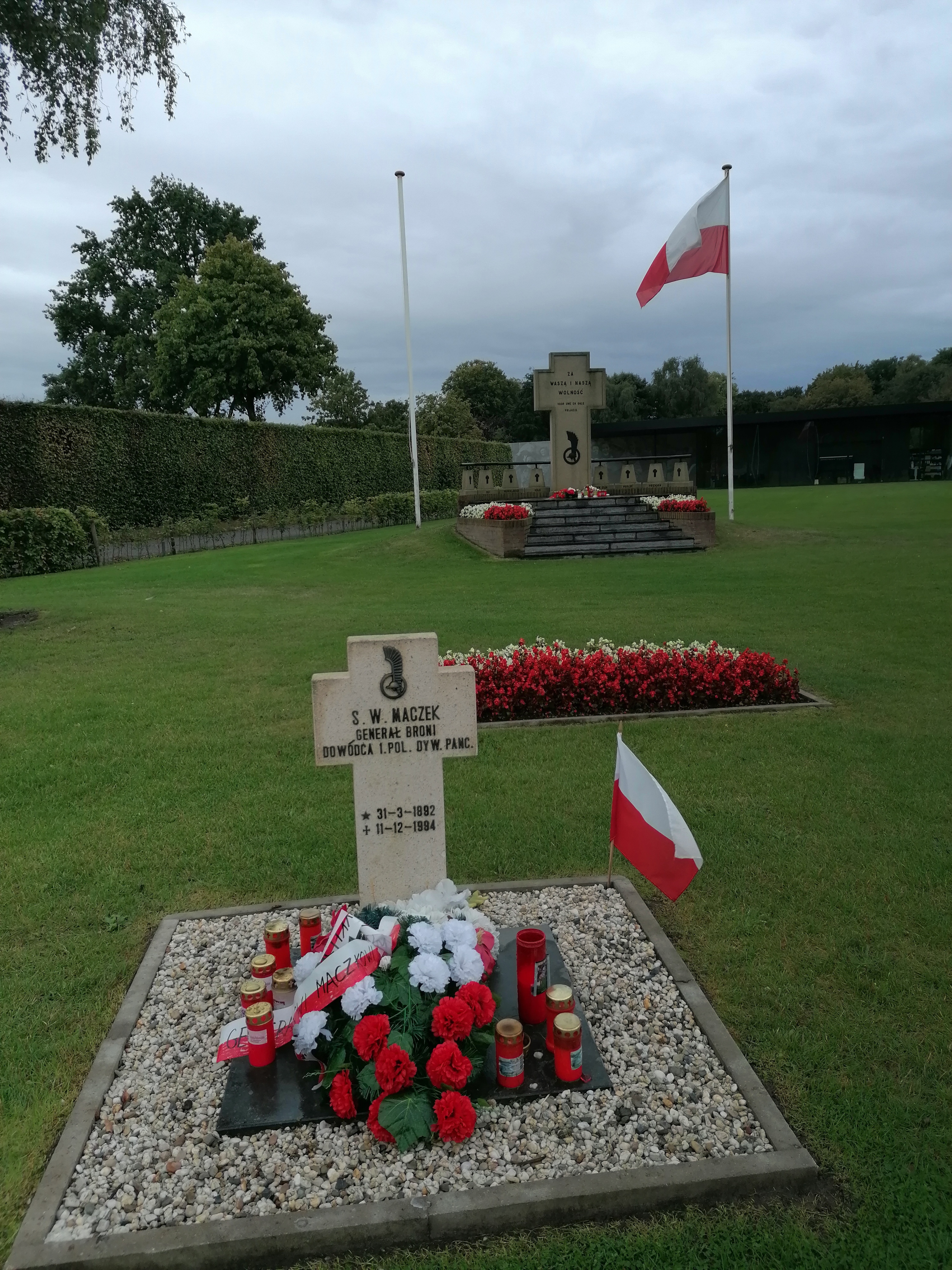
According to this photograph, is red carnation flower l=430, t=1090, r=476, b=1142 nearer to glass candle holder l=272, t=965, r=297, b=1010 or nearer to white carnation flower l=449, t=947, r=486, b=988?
white carnation flower l=449, t=947, r=486, b=988

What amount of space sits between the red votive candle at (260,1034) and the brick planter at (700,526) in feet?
55.8

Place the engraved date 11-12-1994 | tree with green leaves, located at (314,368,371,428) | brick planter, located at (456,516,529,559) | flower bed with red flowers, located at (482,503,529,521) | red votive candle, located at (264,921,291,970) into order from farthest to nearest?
tree with green leaves, located at (314,368,371,428) < flower bed with red flowers, located at (482,503,529,521) < brick planter, located at (456,516,529,559) < the engraved date 11-12-1994 < red votive candle, located at (264,921,291,970)

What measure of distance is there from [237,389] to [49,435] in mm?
18069

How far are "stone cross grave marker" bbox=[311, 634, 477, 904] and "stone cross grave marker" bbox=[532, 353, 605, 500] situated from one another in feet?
62.8

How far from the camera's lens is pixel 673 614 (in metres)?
11.0

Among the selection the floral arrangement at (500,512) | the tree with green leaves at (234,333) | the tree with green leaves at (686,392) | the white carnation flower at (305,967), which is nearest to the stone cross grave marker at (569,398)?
the floral arrangement at (500,512)

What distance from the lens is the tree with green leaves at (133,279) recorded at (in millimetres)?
41219

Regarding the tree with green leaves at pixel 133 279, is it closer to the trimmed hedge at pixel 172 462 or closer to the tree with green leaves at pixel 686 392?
the trimmed hedge at pixel 172 462

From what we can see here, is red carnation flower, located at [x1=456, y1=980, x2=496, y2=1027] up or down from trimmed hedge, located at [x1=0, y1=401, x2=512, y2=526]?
down

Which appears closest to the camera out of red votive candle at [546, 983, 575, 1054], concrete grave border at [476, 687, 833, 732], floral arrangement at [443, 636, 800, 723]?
red votive candle at [546, 983, 575, 1054]

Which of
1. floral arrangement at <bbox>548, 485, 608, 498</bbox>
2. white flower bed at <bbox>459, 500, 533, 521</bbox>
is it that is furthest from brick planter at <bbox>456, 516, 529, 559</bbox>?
floral arrangement at <bbox>548, 485, 608, 498</bbox>

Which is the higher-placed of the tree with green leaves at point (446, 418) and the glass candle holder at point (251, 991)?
the tree with green leaves at point (446, 418)

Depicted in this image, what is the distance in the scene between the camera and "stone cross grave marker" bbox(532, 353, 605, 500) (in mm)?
21750

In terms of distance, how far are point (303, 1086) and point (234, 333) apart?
36.3 m
